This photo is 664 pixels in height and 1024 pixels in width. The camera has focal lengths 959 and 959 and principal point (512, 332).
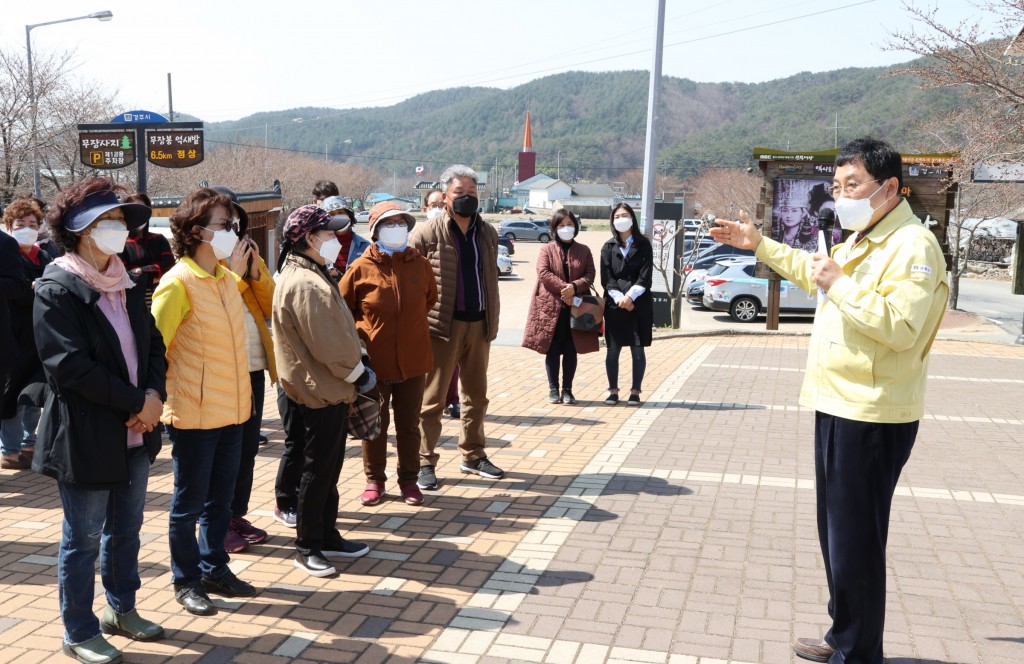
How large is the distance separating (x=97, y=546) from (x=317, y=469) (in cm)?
113

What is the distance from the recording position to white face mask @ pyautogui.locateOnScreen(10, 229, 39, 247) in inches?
253

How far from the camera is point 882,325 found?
3.29 m

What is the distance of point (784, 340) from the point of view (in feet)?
50.0

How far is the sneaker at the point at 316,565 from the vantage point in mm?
4656

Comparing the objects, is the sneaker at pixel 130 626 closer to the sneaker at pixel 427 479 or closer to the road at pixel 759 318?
the sneaker at pixel 427 479

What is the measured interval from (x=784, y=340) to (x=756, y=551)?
1061cm

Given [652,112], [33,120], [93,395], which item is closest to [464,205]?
[93,395]

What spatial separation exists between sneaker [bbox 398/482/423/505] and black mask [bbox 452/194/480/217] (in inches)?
69.3

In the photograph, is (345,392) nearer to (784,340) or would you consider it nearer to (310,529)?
(310,529)

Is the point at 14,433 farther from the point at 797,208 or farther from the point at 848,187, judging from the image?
the point at 797,208

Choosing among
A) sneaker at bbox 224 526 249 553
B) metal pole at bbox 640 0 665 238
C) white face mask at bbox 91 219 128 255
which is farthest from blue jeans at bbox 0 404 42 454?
metal pole at bbox 640 0 665 238

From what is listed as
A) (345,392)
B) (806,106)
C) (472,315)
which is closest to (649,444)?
(472,315)

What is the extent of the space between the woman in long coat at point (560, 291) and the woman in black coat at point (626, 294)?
256 millimetres

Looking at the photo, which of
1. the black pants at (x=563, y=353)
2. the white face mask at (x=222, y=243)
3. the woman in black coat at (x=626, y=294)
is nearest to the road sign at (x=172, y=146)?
the black pants at (x=563, y=353)
